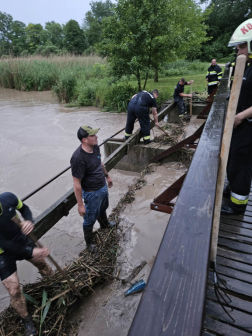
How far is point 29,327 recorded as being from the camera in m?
2.30

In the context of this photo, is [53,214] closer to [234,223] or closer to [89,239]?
[89,239]

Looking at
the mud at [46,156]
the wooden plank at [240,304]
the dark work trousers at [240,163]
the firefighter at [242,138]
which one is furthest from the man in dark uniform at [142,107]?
the wooden plank at [240,304]

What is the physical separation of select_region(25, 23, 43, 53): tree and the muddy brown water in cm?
5068

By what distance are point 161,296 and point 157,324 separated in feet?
0.23

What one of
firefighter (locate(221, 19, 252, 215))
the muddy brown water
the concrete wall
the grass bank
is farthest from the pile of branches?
the grass bank

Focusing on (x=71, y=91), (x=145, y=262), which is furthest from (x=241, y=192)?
(x=71, y=91)

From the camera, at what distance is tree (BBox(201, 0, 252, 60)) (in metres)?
33.1

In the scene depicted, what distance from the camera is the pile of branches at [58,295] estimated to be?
235cm

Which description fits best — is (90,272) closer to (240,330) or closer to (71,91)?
(240,330)

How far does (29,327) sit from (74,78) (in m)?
16.3

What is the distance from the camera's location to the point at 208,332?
1.52 meters

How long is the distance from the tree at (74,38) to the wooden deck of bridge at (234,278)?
51299 mm

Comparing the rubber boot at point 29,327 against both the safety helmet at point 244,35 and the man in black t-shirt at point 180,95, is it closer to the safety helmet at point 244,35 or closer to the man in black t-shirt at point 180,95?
the safety helmet at point 244,35

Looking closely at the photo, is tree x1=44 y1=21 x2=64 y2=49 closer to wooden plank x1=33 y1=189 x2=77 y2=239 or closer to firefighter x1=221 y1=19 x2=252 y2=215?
wooden plank x1=33 y1=189 x2=77 y2=239
